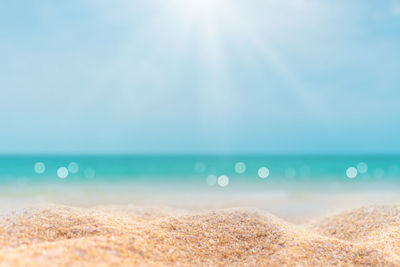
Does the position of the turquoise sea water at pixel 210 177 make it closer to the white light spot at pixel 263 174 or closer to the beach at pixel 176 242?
the white light spot at pixel 263 174

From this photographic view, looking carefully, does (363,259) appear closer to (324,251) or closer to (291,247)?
(324,251)

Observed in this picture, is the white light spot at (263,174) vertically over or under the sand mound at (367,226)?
over

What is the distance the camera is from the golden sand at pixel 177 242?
3328mm

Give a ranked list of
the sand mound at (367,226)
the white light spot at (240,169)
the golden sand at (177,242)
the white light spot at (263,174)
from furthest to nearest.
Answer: the white light spot at (240,169) → the white light spot at (263,174) → the sand mound at (367,226) → the golden sand at (177,242)

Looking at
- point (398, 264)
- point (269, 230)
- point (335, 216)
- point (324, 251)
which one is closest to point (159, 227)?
point (269, 230)

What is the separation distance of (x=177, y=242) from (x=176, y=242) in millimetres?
13

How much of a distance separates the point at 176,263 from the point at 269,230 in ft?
4.75

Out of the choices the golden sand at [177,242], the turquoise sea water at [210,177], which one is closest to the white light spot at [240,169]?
the turquoise sea water at [210,177]

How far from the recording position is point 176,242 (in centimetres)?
414

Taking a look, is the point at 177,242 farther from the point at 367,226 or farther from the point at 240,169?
the point at 240,169

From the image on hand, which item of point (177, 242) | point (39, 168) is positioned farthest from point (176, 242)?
point (39, 168)

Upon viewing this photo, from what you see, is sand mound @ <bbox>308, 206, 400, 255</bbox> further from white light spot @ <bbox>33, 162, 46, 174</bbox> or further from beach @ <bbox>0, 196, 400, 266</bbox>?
white light spot @ <bbox>33, 162, 46, 174</bbox>

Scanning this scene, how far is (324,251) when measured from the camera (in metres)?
4.04

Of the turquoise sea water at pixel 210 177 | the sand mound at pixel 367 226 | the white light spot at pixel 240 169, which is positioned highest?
the white light spot at pixel 240 169
